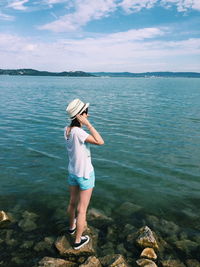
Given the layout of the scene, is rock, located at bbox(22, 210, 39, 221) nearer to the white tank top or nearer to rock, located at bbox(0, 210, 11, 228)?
rock, located at bbox(0, 210, 11, 228)

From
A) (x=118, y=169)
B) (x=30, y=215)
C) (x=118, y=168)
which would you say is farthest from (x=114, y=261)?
(x=118, y=168)

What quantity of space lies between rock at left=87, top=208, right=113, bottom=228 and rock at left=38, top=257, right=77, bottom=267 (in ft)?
7.34

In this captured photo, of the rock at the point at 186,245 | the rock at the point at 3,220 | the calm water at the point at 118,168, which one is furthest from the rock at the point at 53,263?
the calm water at the point at 118,168

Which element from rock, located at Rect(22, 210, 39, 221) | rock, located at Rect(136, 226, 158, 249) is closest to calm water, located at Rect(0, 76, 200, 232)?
rock, located at Rect(22, 210, 39, 221)

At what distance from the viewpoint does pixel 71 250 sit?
7.07 m

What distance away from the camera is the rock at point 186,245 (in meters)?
7.76

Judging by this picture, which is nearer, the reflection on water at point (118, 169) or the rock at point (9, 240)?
the rock at point (9, 240)

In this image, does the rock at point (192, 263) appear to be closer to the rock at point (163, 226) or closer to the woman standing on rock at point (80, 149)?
the rock at point (163, 226)

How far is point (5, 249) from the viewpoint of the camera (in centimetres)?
742

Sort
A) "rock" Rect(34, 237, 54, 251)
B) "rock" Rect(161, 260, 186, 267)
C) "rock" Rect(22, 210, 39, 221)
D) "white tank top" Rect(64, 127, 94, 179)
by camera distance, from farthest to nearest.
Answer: "rock" Rect(22, 210, 39, 221) → "rock" Rect(34, 237, 54, 251) → "rock" Rect(161, 260, 186, 267) → "white tank top" Rect(64, 127, 94, 179)

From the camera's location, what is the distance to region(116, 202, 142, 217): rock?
997 cm

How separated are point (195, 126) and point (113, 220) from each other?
2009cm

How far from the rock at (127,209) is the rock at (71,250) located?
285cm

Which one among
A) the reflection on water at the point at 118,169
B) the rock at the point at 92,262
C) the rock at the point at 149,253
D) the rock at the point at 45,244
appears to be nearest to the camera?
the rock at the point at 92,262
